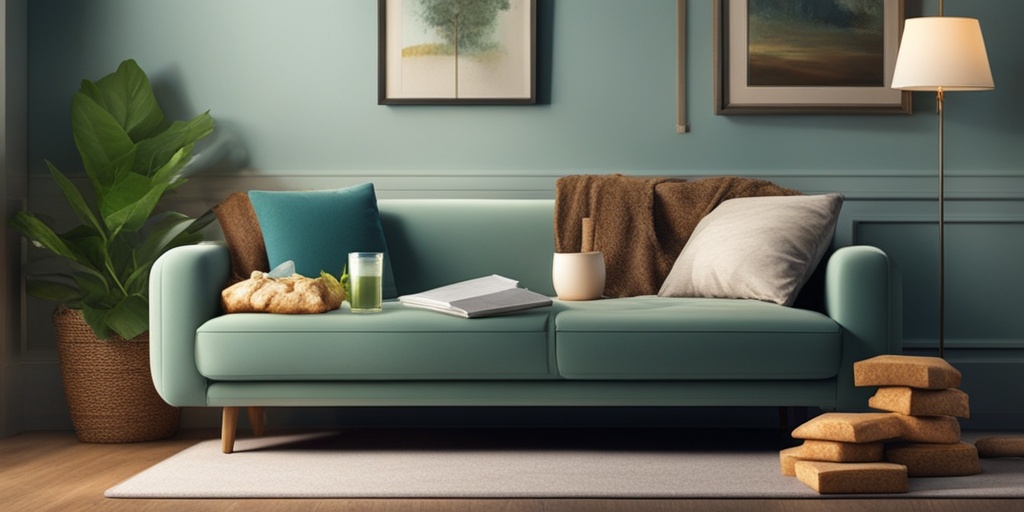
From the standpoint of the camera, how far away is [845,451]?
7.96ft

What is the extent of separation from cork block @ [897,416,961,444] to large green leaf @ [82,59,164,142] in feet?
7.76

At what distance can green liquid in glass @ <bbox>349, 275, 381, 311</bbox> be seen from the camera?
2.76 meters

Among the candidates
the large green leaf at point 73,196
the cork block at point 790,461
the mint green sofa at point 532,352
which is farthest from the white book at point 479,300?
the large green leaf at point 73,196

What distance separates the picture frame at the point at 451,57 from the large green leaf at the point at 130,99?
727 millimetres

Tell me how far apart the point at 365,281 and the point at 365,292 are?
0.03 meters

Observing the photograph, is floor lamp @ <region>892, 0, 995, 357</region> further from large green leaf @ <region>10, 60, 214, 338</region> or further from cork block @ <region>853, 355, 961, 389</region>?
large green leaf @ <region>10, 60, 214, 338</region>

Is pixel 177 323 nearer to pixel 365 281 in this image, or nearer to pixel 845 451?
pixel 365 281

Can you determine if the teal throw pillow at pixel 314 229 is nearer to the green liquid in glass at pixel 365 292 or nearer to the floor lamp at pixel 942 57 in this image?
the green liquid in glass at pixel 365 292

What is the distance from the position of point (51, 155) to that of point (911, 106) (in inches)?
111

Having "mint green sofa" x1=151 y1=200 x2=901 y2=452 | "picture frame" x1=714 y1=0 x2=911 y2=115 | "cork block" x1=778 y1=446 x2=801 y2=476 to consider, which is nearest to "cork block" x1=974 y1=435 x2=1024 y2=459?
"mint green sofa" x1=151 y1=200 x2=901 y2=452

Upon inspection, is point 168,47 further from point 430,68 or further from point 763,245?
point 763,245

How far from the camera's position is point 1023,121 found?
11.4 ft

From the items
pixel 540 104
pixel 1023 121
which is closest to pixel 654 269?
pixel 540 104

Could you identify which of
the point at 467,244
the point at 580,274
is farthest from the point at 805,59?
the point at 467,244
